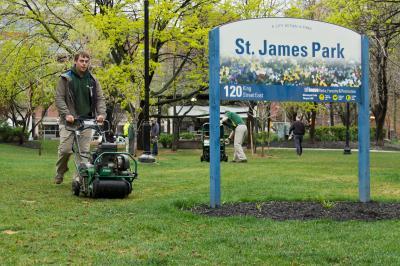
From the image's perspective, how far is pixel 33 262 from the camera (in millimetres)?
4535

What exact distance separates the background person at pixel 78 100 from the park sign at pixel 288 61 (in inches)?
95.8

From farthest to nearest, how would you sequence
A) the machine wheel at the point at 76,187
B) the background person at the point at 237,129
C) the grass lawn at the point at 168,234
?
1. the background person at the point at 237,129
2. the machine wheel at the point at 76,187
3. the grass lawn at the point at 168,234

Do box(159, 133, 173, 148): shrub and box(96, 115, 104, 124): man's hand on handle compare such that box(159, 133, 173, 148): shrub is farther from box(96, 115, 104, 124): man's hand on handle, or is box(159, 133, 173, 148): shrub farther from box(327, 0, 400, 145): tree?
box(96, 115, 104, 124): man's hand on handle

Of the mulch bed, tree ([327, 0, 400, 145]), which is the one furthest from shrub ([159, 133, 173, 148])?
the mulch bed

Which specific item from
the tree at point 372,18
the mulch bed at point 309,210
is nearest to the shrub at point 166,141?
the tree at point 372,18

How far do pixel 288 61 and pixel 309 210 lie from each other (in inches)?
74.3

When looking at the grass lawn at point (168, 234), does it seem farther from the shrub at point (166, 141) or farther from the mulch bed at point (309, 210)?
the shrub at point (166, 141)

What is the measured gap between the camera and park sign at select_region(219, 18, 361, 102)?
7.21 m

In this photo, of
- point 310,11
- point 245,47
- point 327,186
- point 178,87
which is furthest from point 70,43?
point 245,47

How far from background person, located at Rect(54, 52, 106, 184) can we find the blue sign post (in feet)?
7.47

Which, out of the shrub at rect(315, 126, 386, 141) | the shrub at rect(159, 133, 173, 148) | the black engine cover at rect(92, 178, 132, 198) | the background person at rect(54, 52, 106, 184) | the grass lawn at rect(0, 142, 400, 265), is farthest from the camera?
the shrub at rect(315, 126, 386, 141)

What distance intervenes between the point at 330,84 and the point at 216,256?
360cm

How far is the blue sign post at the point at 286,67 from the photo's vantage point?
7191 mm

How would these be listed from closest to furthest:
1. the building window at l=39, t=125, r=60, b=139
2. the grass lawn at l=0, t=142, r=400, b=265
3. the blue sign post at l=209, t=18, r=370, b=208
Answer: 1. the grass lawn at l=0, t=142, r=400, b=265
2. the blue sign post at l=209, t=18, r=370, b=208
3. the building window at l=39, t=125, r=60, b=139
